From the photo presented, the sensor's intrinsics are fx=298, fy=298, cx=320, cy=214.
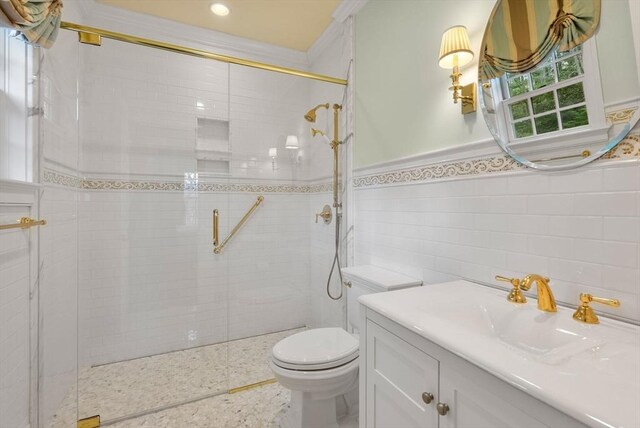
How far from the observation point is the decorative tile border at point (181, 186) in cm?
197

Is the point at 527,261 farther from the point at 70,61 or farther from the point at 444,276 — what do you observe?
the point at 70,61

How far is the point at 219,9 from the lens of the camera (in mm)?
2166

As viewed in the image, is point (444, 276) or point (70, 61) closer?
point (444, 276)

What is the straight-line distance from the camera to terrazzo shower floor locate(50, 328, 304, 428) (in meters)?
1.67

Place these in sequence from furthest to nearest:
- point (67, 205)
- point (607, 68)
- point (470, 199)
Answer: point (67, 205) → point (470, 199) → point (607, 68)

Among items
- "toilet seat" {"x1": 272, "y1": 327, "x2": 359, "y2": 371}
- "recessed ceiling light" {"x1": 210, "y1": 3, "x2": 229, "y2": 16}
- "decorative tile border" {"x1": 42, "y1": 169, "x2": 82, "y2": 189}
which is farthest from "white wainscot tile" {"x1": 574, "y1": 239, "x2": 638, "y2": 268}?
"recessed ceiling light" {"x1": 210, "y1": 3, "x2": 229, "y2": 16}

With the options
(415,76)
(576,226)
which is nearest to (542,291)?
(576,226)

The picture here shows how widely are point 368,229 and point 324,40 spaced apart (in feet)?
5.49

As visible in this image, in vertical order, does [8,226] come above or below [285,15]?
below

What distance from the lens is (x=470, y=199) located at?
126 centimetres

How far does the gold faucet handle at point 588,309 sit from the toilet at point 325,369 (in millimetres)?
698

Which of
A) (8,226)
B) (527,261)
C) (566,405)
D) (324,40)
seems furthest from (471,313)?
(324,40)

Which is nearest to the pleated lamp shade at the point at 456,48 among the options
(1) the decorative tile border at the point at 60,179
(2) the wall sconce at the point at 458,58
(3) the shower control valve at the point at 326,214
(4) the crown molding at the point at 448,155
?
(2) the wall sconce at the point at 458,58

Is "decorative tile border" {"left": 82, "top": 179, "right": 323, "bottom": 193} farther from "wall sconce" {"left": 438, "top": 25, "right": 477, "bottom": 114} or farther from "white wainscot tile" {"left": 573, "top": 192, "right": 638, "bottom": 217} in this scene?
"white wainscot tile" {"left": 573, "top": 192, "right": 638, "bottom": 217}
